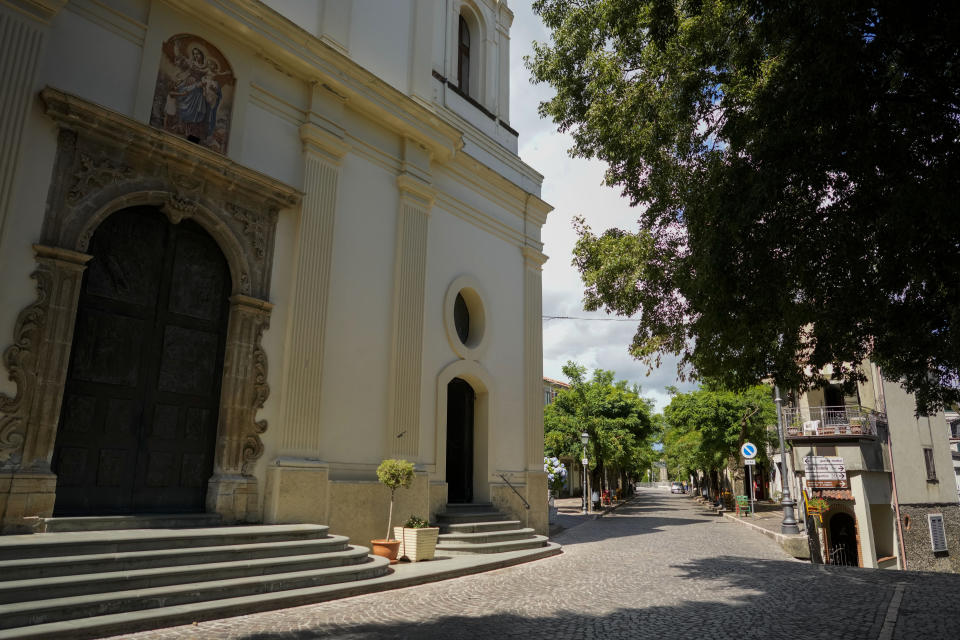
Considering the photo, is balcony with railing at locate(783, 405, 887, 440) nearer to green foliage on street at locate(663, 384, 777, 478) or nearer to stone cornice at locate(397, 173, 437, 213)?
green foliage on street at locate(663, 384, 777, 478)

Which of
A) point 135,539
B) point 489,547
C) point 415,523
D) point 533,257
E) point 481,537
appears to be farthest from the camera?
point 533,257

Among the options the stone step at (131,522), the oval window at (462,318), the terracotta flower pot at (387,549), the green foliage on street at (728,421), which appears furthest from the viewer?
the green foliage on street at (728,421)

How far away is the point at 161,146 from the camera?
355 inches

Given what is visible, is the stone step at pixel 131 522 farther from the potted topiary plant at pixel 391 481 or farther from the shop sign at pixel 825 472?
the shop sign at pixel 825 472

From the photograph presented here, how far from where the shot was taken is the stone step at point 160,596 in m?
5.65

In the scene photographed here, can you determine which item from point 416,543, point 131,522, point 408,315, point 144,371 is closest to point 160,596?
point 131,522

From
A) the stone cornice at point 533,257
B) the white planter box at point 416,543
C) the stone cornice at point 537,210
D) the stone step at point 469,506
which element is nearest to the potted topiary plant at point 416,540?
the white planter box at point 416,543

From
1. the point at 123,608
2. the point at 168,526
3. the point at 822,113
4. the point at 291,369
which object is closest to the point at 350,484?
the point at 291,369

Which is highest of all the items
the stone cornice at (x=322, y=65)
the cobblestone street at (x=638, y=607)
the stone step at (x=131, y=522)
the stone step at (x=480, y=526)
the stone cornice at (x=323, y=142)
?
the stone cornice at (x=322, y=65)

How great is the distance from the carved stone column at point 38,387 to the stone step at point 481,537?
6.86 meters

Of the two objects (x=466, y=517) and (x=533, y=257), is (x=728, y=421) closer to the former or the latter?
(x=533, y=257)

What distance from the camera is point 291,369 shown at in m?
10.4

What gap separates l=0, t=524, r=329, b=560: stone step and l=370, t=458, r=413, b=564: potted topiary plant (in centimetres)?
149

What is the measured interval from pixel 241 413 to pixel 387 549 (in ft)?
10.9
